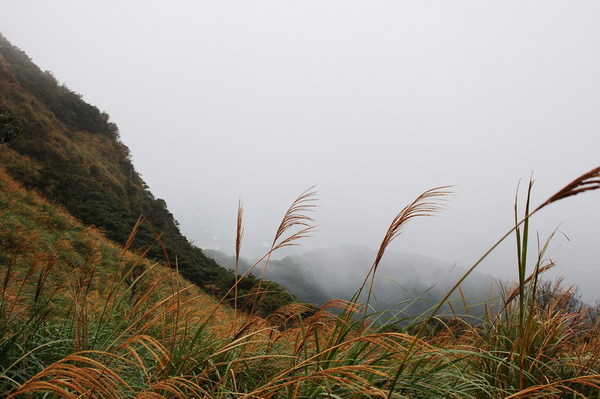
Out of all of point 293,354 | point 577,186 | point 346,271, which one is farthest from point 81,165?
point 346,271

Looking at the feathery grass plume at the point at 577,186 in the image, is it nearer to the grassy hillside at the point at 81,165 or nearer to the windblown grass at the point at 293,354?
the windblown grass at the point at 293,354

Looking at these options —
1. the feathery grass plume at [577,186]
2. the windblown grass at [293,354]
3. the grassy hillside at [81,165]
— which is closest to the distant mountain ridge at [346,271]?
the grassy hillside at [81,165]

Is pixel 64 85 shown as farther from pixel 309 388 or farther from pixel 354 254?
pixel 354 254

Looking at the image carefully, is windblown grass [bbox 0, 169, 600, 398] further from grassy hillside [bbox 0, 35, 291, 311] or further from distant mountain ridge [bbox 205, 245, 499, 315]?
distant mountain ridge [bbox 205, 245, 499, 315]

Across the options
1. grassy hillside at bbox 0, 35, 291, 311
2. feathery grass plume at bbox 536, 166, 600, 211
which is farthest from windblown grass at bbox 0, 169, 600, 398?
grassy hillside at bbox 0, 35, 291, 311

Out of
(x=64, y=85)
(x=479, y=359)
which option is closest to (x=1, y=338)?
(x=479, y=359)

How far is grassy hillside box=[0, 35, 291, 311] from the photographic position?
48.1ft

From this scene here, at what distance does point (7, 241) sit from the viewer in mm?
6375

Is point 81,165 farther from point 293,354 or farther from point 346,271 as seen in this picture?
point 346,271

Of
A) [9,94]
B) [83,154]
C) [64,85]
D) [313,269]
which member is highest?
[64,85]

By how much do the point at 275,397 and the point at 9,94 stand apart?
25379 mm

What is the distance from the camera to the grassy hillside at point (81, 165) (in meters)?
14.6

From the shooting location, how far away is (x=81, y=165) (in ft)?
64.8

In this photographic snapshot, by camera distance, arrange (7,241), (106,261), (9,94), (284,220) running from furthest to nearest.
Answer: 1. (9,94)
2. (106,261)
3. (7,241)
4. (284,220)
